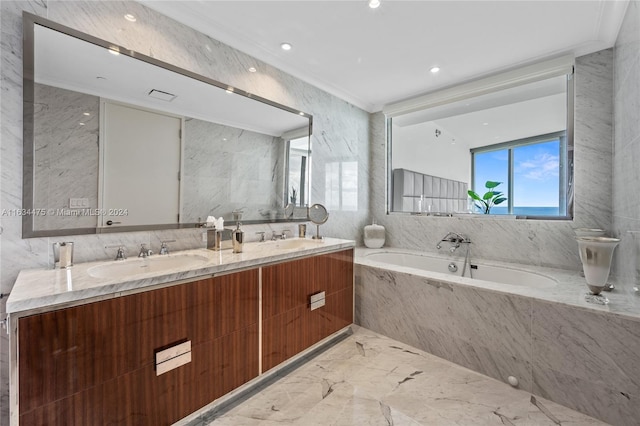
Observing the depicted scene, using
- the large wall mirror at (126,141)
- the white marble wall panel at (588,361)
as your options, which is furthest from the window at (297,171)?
the white marble wall panel at (588,361)

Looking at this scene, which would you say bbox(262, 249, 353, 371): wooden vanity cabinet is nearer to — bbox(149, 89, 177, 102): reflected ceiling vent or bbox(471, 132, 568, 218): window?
bbox(149, 89, 177, 102): reflected ceiling vent

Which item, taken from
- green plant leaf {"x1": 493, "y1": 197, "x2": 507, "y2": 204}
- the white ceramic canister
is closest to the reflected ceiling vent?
the white ceramic canister

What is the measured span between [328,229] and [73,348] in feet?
7.46

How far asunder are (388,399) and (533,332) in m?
0.99

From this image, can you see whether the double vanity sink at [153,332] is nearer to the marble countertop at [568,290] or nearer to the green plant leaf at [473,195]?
the marble countertop at [568,290]

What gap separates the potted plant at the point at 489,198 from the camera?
9.58 feet

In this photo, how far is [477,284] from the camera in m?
1.98

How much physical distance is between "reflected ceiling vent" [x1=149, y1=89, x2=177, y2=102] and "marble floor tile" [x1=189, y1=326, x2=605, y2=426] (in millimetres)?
1913

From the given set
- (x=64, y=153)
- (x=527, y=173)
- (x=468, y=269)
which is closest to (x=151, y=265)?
(x=64, y=153)

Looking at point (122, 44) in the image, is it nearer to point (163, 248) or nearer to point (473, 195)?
point (163, 248)

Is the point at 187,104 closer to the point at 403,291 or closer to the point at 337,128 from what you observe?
the point at 337,128

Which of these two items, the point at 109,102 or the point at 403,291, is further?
the point at 403,291

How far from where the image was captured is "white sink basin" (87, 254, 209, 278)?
1.43m

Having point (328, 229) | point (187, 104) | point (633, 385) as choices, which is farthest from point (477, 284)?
point (187, 104)
